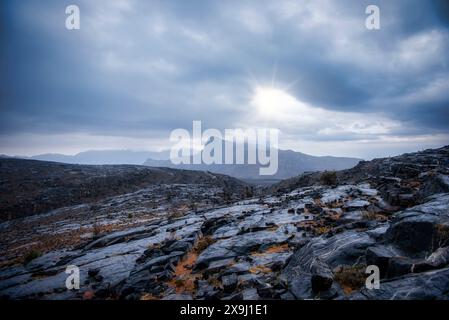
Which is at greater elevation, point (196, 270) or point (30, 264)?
point (196, 270)

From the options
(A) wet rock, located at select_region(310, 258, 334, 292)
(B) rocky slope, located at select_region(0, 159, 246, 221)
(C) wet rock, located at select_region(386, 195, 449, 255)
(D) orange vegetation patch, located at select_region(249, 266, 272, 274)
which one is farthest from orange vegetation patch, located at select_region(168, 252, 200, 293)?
(B) rocky slope, located at select_region(0, 159, 246, 221)

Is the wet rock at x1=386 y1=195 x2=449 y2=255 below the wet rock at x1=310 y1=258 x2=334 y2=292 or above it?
above

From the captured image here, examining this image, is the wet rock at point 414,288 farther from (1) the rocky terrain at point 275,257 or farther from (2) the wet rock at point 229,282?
(2) the wet rock at point 229,282

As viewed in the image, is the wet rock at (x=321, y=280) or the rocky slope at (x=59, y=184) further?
the rocky slope at (x=59, y=184)

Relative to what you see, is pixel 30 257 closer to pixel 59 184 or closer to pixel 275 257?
pixel 275 257

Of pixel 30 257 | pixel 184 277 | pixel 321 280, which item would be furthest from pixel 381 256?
pixel 30 257

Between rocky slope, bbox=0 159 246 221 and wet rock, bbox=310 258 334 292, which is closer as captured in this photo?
wet rock, bbox=310 258 334 292

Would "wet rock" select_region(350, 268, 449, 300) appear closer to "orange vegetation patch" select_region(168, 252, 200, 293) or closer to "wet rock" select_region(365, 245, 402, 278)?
"wet rock" select_region(365, 245, 402, 278)

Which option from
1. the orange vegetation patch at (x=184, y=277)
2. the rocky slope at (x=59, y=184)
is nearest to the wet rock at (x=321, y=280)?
the orange vegetation patch at (x=184, y=277)

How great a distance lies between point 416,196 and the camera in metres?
17.6

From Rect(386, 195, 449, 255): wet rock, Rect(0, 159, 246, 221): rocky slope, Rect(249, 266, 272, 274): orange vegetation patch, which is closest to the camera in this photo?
Rect(386, 195, 449, 255): wet rock
